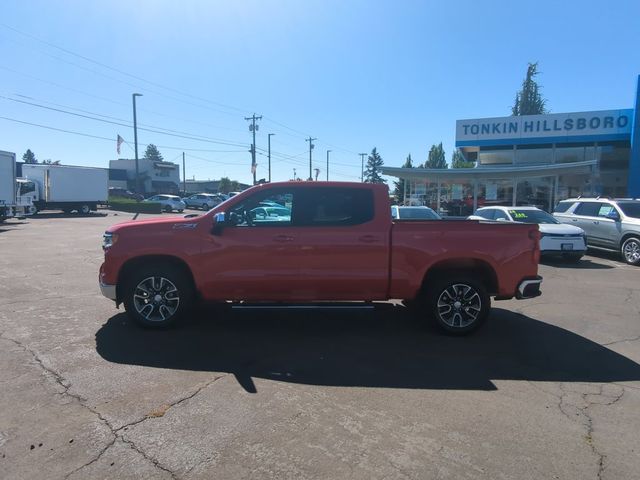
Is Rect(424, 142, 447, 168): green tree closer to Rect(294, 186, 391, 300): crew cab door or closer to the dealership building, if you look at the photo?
the dealership building

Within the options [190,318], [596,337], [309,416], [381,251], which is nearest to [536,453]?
[309,416]

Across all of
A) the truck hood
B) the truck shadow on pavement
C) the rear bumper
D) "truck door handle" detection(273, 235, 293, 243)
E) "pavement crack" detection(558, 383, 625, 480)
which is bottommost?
"pavement crack" detection(558, 383, 625, 480)

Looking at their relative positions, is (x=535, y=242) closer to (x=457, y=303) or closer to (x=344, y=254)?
(x=457, y=303)

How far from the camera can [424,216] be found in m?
13.4

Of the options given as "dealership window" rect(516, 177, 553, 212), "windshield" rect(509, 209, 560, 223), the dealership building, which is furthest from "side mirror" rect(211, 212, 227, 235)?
"dealership window" rect(516, 177, 553, 212)

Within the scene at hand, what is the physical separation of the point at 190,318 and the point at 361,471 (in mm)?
4188

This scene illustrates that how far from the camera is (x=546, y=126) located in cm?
2938

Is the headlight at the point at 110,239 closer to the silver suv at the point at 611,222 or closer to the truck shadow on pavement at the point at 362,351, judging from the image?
the truck shadow on pavement at the point at 362,351

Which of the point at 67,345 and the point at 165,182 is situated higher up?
the point at 165,182

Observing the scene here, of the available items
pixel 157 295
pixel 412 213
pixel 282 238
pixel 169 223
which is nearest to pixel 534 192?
pixel 412 213

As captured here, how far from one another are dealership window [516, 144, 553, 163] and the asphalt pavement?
1049 inches

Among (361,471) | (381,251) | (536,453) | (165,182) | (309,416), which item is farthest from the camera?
(165,182)

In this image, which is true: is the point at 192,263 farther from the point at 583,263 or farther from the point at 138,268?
the point at 583,263

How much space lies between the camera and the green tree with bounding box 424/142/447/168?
89.1m
